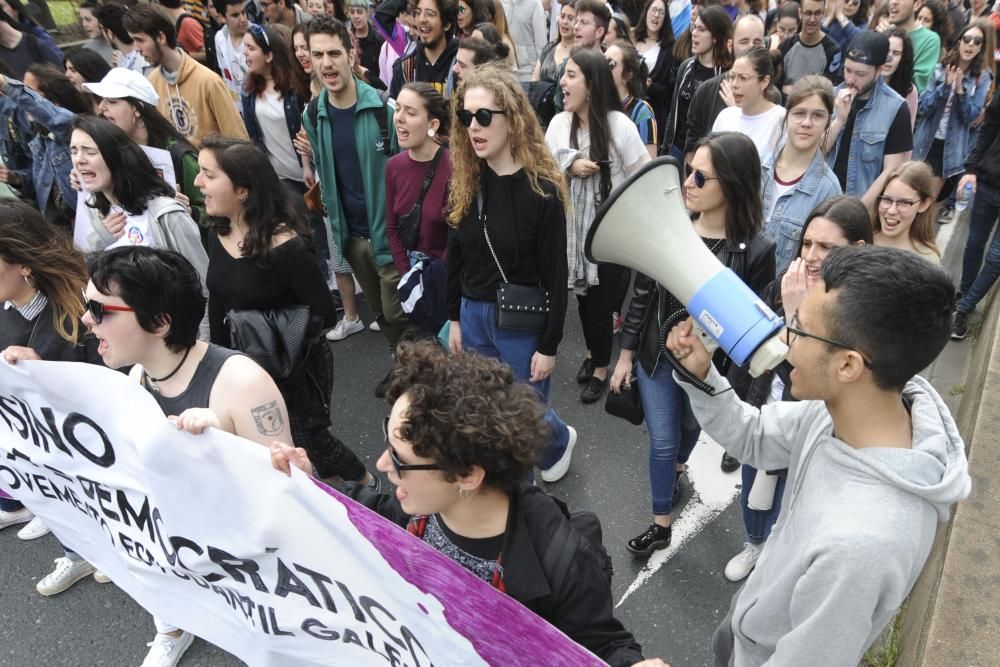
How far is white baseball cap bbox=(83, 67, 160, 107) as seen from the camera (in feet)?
11.8

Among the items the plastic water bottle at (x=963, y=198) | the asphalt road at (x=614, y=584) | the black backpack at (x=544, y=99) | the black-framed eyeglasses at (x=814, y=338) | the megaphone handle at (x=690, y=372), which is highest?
the black-framed eyeglasses at (x=814, y=338)

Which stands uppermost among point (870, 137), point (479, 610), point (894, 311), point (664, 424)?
point (894, 311)

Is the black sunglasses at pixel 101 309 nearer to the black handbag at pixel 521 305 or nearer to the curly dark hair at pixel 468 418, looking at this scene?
Result: the curly dark hair at pixel 468 418

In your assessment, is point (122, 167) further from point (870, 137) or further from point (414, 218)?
point (870, 137)

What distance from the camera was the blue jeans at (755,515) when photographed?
274cm

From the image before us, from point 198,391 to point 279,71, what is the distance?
11.5 feet

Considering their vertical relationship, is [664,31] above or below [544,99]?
above

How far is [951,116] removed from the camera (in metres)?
5.57

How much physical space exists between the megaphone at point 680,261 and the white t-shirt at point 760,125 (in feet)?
7.92

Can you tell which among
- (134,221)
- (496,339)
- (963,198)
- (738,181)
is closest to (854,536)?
(738,181)

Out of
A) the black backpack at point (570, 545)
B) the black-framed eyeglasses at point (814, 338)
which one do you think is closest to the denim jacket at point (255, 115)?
the black backpack at point (570, 545)

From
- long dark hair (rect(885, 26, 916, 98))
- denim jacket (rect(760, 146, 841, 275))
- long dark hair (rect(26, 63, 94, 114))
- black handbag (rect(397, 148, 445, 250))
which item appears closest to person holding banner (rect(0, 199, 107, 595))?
black handbag (rect(397, 148, 445, 250))

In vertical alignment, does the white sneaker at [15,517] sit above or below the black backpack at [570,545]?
below

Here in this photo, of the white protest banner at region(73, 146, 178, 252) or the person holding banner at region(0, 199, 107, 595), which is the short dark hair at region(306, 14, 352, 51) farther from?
the person holding banner at region(0, 199, 107, 595)
